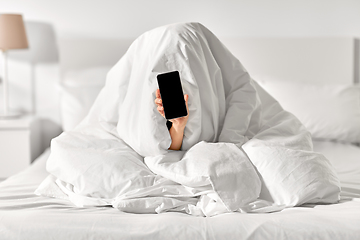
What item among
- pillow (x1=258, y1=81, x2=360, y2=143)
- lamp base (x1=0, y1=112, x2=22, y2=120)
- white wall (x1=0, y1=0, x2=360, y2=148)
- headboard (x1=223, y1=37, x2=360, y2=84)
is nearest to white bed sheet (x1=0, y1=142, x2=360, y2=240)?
pillow (x1=258, y1=81, x2=360, y2=143)

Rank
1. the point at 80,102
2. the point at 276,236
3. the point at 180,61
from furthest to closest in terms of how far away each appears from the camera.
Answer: the point at 80,102, the point at 180,61, the point at 276,236

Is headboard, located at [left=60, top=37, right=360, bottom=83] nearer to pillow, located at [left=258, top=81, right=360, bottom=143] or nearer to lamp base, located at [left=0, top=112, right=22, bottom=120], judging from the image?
pillow, located at [left=258, top=81, right=360, bottom=143]

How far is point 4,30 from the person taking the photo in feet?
8.30

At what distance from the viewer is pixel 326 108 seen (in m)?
2.32

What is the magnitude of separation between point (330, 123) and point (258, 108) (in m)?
1.02

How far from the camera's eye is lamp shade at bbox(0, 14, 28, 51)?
253 cm

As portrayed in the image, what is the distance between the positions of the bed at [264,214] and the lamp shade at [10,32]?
422 millimetres

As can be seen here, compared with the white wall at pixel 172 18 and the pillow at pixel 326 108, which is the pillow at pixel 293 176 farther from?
the white wall at pixel 172 18

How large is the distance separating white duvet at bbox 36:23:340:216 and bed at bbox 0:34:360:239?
0.20 ft

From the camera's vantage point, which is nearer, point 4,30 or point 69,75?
point 4,30

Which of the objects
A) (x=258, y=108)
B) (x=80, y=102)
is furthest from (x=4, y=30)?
(x=258, y=108)

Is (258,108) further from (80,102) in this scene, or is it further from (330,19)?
(330,19)

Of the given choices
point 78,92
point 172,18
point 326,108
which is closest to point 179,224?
point 326,108

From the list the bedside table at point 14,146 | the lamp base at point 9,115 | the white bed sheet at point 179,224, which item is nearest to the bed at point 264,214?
the white bed sheet at point 179,224
